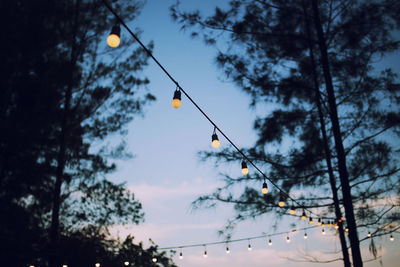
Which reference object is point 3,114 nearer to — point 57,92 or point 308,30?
point 57,92

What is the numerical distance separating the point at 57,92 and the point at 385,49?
6888 mm

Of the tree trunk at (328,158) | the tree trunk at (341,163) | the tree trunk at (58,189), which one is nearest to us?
the tree trunk at (341,163)

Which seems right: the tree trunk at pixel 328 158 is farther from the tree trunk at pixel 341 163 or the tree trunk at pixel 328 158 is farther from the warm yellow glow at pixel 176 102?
the warm yellow glow at pixel 176 102

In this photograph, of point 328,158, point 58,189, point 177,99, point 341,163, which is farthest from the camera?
point 328,158

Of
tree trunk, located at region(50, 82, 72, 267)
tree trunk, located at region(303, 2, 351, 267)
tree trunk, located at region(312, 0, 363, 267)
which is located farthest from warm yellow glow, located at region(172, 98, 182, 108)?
tree trunk, located at region(303, 2, 351, 267)

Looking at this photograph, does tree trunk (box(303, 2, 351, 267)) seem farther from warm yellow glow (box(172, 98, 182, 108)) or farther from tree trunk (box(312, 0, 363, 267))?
warm yellow glow (box(172, 98, 182, 108))

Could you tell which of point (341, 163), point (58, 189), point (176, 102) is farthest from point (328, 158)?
point (58, 189)

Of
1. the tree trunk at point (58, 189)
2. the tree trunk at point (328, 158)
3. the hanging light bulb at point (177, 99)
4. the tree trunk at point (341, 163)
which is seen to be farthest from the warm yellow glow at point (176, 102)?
the tree trunk at point (328, 158)

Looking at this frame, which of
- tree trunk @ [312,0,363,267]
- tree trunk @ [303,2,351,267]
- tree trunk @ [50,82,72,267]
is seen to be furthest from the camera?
tree trunk @ [303,2,351,267]

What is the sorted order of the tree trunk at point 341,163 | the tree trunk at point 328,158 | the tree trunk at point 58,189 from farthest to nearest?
the tree trunk at point 328,158, the tree trunk at point 58,189, the tree trunk at point 341,163

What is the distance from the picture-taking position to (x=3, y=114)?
545cm

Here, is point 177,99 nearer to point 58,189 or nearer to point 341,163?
point 341,163

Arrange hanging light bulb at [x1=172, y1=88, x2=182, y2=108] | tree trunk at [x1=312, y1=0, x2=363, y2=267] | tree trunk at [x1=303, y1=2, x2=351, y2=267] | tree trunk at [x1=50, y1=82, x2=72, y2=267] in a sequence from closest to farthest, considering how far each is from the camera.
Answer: hanging light bulb at [x1=172, y1=88, x2=182, y2=108], tree trunk at [x1=312, y1=0, x2=363, y2=267], tree trunk at [x1=50, y1=82, x2=72, y2=267], tree trunk at [x1=303, y1=2, x2=351, y2=267]

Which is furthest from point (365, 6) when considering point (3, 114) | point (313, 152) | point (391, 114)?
point (3, 114)
